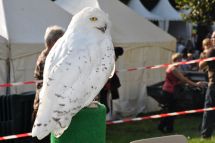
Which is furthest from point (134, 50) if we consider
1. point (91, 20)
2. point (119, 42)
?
point (91, 20)

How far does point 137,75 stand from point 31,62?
2.82 meters

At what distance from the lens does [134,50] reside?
10352 mm

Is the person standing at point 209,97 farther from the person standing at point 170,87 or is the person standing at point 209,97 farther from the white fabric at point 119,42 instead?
the white fabric at point 119,42

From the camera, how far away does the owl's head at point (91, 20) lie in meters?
3.90

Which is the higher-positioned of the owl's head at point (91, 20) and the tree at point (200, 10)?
the tree at point (200, 10)

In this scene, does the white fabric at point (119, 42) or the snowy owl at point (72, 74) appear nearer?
the snowy owl at point (72, 74)

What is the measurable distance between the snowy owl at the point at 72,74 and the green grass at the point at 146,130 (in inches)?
170

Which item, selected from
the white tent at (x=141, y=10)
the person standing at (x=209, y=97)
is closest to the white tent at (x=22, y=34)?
the person standing at (x=209, y=97)

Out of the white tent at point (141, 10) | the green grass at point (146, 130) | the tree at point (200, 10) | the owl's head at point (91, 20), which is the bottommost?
the green grass at point (146, 130)

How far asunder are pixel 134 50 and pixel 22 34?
2699mm

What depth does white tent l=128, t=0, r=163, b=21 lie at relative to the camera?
71.9 feet

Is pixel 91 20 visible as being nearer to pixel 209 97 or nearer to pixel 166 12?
pixel 209 97

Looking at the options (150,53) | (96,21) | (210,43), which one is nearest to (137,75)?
(150,53)

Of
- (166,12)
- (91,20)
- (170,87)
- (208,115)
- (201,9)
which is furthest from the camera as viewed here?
(166,12)
